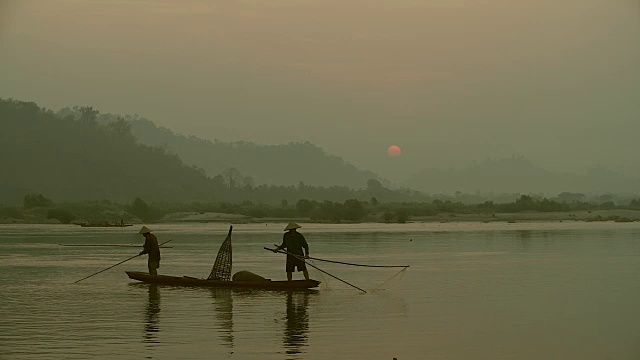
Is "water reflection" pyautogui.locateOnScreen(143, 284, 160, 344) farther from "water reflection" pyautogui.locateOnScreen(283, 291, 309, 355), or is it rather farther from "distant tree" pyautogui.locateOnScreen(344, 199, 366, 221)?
"distant tree" pyautogui.locateOnScreen(344, 199, 366, 221)

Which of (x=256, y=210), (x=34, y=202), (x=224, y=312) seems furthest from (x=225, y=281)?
(x=256, y=210)

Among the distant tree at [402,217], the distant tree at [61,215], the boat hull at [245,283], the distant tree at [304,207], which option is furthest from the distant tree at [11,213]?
the boat hull at [245,283]

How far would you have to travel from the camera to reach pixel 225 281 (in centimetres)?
2786

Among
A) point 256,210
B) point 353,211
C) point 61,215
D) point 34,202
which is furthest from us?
point 256,210

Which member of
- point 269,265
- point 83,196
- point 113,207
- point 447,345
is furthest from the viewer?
point 83,196

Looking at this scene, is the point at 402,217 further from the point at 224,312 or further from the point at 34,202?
the point at 224,312

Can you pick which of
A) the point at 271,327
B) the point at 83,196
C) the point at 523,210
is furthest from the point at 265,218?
the point at 271,327

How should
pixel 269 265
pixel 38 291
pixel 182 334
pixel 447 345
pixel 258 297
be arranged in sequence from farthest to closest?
pixel 269 265 < pixel 38 291 < pixel 258 297 < pixel 182 334 < pixel 447 345

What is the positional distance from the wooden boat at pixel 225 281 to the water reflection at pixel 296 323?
32 cm

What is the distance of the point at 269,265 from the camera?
4144cm

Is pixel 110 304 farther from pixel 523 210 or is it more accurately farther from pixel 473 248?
pixel 523 210

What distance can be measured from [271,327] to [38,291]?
11632 millimetres

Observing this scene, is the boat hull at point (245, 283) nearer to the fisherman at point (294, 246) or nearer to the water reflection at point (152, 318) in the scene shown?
the fisherman at point (294, 246)

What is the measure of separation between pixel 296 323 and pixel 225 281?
7518 mm
